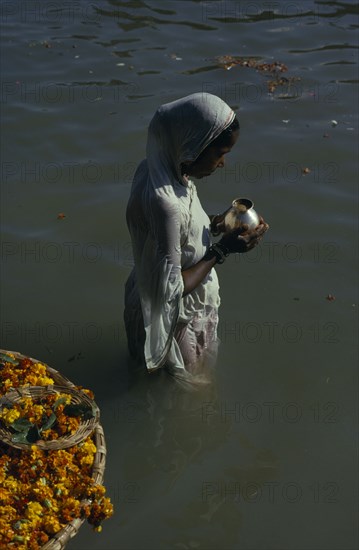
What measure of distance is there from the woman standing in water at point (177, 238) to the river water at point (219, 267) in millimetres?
751

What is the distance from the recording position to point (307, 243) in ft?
21.4

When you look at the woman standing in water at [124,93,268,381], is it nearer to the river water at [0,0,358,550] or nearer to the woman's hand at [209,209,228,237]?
A: the woman's hand at [209,209,228,237]

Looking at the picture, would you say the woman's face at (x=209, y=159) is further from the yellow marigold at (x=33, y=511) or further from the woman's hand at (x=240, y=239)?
the yellow marigold at (x=33, y=511)

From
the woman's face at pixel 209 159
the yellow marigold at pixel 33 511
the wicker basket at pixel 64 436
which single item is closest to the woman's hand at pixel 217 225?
the woman's face at pixel 209 159

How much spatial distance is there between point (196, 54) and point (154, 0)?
1.50 metres

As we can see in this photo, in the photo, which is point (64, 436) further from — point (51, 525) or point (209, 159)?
point (209, 159)

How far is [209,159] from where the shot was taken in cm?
385

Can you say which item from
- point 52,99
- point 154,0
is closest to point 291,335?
point 52,99

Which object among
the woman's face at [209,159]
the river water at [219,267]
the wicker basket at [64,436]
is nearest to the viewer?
the wicker basket at [64,436]

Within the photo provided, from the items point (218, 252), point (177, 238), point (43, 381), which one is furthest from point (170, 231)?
point (43, 381)

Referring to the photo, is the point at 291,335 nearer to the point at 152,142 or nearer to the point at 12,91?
the point at 152,142

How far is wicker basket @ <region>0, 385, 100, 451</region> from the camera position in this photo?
3713mm

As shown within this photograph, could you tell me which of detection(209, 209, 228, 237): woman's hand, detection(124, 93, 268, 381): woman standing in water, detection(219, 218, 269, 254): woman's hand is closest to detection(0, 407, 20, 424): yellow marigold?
detection(124, 93, 268, 381): woman standing in water

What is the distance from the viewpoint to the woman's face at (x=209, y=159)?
3814mm
